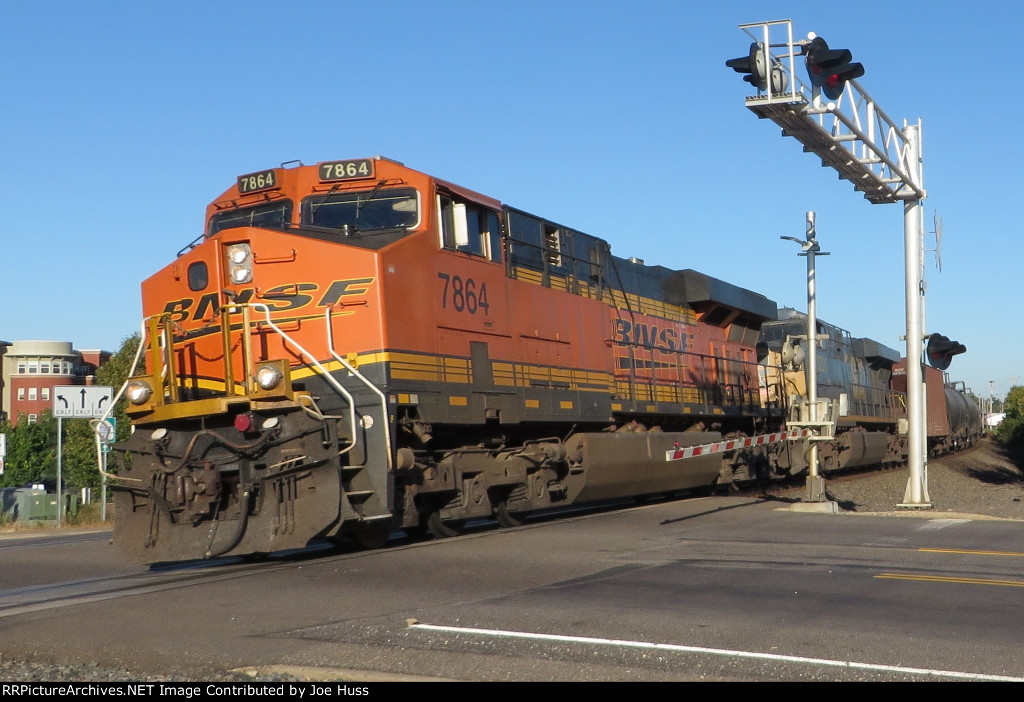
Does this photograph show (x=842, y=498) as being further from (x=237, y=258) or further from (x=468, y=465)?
(x=237, y=258)

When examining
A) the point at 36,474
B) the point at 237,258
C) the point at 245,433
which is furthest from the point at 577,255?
the point at 36,474

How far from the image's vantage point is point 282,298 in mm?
11172

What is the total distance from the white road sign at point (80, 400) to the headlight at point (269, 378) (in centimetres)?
1311

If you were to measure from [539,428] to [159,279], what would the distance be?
5.35 m

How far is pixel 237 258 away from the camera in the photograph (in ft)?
37.0

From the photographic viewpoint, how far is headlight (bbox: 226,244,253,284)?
11.3 m

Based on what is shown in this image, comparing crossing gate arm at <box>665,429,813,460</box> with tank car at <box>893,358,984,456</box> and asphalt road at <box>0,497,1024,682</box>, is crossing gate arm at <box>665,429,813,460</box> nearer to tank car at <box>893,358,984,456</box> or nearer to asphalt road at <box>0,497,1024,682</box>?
asphalt road at <box>0,497,1024,682</box>

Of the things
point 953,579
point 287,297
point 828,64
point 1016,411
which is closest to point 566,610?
point 953,579

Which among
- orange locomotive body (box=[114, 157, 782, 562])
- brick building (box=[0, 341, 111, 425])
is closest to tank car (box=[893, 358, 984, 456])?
orange locomotive body (box=[114, 157, 782, 562])

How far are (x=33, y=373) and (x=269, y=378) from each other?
88.5 metres

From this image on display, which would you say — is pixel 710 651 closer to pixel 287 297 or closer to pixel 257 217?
pixel 287 297

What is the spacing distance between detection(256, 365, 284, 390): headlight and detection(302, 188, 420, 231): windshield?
7.05 feet

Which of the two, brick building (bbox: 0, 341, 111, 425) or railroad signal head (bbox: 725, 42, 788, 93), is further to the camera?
brick building (bbox: 0, 341, 111, 425)

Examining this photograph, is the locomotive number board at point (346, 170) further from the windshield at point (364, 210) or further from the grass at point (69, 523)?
the grass at point (69, 523)
